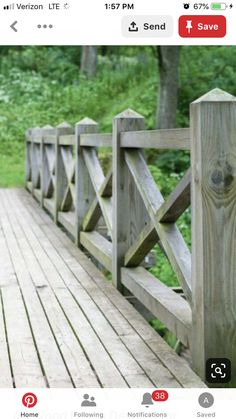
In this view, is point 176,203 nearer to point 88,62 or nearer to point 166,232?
point 166,232

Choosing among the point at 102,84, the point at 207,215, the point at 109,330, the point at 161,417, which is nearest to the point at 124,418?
the point at 161,417

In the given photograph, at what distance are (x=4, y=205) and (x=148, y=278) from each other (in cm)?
527

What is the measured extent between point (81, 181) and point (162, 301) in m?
2.53

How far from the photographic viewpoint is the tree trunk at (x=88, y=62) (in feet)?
58.0

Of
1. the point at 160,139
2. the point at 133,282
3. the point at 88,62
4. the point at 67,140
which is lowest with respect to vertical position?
the point at 133,282

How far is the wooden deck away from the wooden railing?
0.11 m

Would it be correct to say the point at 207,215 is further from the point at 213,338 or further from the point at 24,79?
the point at 24,79

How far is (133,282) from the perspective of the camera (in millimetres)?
3768

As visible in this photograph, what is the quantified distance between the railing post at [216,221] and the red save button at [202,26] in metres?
0.74

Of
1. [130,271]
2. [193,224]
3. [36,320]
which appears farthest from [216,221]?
[130,271]

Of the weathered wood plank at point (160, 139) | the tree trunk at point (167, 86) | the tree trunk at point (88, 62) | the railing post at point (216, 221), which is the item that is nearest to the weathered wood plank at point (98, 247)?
the weathered wood plank at point (160, 139)

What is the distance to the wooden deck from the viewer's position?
2646mm

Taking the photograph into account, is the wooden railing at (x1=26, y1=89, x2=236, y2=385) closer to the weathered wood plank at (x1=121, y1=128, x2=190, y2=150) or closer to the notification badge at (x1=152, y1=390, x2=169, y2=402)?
the weathered wood plank at (x1=121, y1=128, x2=190, y2=150)

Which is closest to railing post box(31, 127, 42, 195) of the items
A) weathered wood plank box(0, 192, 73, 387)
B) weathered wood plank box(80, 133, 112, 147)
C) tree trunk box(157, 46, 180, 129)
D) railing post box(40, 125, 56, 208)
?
railing post box(40, 125, 56, 208)
